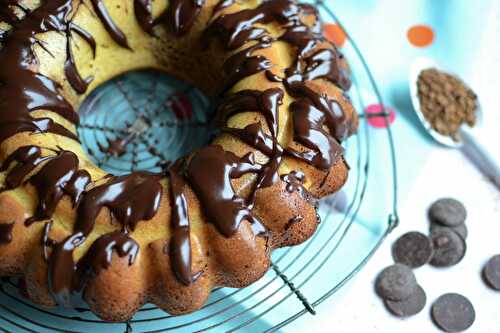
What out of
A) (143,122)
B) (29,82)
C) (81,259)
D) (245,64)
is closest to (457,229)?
(245,64)

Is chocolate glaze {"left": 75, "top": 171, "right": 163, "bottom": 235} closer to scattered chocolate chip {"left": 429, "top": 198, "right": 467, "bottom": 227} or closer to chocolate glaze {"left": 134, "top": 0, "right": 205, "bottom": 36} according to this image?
chocolate glaze {"left": 134, "top": 0, "right": 205, "bottom": 36}

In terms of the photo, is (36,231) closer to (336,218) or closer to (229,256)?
(229,256)

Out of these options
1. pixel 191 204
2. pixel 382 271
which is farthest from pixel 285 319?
pixel 191 204

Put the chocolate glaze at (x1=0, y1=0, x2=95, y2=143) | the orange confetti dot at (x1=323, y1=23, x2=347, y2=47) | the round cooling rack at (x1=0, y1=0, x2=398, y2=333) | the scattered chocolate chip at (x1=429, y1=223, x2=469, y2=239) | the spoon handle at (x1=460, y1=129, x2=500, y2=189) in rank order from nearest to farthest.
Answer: the chocolate glaze at (x1=0, y1=0, x2=95, y2=143) < the round cooling rack at (x1=0, y1=0, x2=398, y2=333) < the scattered chocolate chip at (x1=429, y1=223, x2=469, y2=239) < the spoon handle at (x1=460, y1=129, x2=500, y2=189) < the orange confetti dot at (x1=323, y1=23, x2=347, y2=47)

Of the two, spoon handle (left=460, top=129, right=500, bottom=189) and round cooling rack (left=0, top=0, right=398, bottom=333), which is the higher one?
round cooling rack (left=0, top=0, right=398, bottom=333)

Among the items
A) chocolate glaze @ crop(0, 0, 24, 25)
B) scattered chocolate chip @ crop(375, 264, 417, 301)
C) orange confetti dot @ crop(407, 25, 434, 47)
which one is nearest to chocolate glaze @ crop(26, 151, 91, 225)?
chocolate glaze @ crop(0, 0, 24, 25)

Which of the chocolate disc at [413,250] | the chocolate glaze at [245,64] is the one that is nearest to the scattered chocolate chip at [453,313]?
the chocolate disc at [413,250]
